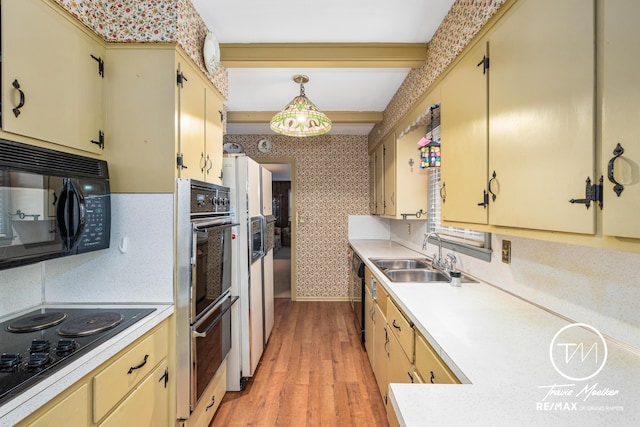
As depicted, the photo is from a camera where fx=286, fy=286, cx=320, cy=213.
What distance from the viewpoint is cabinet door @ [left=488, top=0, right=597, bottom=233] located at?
0.84 m

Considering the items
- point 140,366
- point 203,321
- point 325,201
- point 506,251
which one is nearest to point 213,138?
point 203,321

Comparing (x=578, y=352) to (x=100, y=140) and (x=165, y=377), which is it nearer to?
(x=165, y=377)

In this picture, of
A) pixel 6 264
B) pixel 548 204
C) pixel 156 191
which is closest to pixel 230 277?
pixel 156 191

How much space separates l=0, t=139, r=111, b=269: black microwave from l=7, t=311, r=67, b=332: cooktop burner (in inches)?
11.7

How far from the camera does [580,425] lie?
668mm

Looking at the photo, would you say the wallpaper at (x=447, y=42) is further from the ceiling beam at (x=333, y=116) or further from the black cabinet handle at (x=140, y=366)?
Answer: the black cabinet handle at (x=140, y=366)

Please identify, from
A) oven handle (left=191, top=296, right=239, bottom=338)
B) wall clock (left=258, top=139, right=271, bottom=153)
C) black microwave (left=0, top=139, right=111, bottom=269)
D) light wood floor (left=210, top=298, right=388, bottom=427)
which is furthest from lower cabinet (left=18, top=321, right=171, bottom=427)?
wall clock (left=258, top=139, right=271, bottom=153)

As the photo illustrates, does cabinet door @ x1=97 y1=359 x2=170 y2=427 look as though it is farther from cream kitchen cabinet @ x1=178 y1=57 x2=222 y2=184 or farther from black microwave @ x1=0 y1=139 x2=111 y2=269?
cream kitchen cabinet @ x1=178 y1=57 x2=222 y2=184

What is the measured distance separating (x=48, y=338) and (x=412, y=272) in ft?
7.12

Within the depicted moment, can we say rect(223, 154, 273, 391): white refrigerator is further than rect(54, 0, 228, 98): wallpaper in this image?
Yes

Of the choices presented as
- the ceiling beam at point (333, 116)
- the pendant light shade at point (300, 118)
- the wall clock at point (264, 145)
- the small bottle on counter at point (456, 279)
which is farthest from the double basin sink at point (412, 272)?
the wall clock at point (264, 145)

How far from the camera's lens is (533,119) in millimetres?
1033

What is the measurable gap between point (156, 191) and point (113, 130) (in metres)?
0.41

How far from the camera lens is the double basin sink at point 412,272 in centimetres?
214
